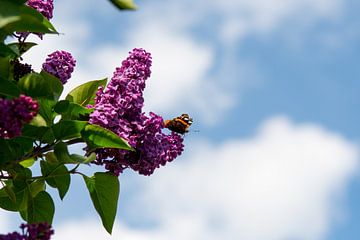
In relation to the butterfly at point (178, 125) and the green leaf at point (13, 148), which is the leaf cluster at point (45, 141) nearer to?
the green leaf at point (13, 148)

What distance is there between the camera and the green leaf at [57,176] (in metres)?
4.11

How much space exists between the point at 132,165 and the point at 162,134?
0.22 metres

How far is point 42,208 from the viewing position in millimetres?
4363

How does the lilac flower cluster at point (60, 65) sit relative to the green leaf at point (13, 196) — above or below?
above

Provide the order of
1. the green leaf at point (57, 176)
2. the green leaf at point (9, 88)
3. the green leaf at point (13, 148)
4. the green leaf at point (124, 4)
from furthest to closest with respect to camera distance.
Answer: the green leaf at point (57, 176) < the green leaf at point (13, 148) < the green leaf at point (9, 88) < the green leaf at point (124, 4)

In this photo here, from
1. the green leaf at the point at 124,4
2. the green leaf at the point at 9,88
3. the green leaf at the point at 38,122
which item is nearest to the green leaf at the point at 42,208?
the green leaf at the point at 38,122

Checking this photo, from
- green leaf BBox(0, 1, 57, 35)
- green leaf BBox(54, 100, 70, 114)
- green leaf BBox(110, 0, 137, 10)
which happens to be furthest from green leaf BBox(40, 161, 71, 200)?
green leaf BBox(110, 0, 137, 10)

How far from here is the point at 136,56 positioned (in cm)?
421

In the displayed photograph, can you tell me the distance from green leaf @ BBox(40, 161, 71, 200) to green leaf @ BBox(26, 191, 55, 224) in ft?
0.29

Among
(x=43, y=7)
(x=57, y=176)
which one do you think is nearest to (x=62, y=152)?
(x=57, y=176)

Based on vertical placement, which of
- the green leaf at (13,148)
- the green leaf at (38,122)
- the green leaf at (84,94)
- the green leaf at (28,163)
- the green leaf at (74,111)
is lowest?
the green leaf at (13,148)

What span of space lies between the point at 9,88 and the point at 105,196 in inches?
36.1

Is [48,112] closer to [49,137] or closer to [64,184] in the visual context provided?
[49,137]

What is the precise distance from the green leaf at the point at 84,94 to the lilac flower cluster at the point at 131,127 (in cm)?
22
